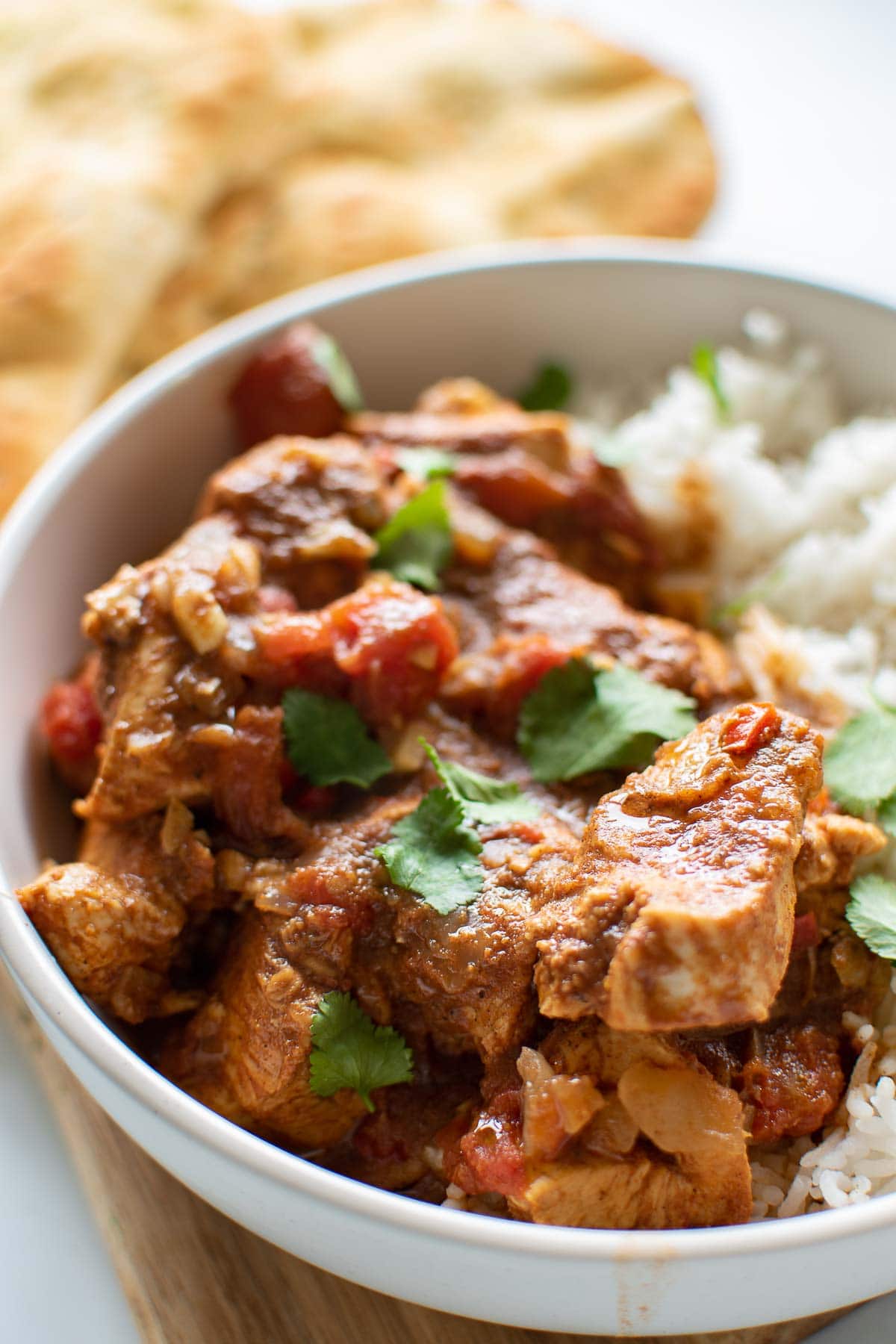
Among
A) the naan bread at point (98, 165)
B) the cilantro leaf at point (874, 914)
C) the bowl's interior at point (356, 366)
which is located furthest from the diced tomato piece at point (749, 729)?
the naan bread at point (98, 165)

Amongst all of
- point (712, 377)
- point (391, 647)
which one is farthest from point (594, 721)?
point (712, 377)

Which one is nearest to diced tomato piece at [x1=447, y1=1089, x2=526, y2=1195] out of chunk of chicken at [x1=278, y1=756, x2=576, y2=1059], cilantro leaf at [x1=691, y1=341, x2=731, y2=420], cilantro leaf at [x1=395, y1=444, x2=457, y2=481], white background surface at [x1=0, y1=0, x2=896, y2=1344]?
chunk of chicken at [x1=278, y1=756, x2=576, y2=1059]

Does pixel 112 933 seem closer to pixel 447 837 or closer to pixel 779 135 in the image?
pixel 447 837

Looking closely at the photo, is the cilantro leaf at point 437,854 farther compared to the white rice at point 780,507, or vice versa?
the white rice at point 780,507

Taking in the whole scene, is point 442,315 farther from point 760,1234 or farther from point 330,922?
point 760,1234

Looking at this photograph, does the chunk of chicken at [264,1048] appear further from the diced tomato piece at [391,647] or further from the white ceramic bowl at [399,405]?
the diced tomato piece at [391,647]
